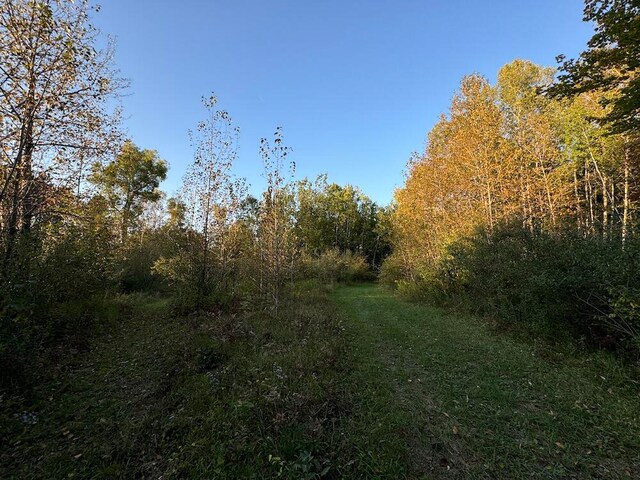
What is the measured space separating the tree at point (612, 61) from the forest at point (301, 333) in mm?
35

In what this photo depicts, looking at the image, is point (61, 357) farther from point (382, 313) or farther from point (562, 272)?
point (562, 272)

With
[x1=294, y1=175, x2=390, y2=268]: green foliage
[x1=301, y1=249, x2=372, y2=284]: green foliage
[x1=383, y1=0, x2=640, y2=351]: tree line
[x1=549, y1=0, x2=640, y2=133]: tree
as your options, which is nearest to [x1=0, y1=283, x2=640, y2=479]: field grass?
[x1=383, y1=0, x2=640, y2=351]: tree line

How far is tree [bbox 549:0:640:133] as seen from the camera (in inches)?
210

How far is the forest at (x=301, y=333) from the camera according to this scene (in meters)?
2.99

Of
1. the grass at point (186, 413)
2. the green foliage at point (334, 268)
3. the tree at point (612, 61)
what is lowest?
the grass at point (186, 413)

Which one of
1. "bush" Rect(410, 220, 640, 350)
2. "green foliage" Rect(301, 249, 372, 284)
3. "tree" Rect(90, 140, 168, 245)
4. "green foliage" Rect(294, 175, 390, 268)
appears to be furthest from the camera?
"green foliage" Rect(294, 175, 390, 268)

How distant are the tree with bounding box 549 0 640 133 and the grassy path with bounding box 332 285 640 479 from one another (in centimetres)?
471

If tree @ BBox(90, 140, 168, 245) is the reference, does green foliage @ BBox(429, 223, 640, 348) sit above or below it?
below

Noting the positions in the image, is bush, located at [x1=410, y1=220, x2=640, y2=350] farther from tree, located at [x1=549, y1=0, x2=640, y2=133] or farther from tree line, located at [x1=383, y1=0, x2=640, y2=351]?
tree, located at [x1=549, y1=0, x2=640, y2=133]

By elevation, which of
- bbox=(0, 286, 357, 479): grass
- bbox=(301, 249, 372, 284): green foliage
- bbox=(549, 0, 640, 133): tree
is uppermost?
bbox=(549, 0, 640, 133): tree

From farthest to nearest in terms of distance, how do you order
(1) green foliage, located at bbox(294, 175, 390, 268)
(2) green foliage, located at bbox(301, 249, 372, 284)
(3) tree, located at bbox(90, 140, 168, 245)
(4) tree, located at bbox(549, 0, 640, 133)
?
(1) green foliage, located at bbox(294, 175, 390, 268) < (2) green foliage, located at bbox(301, 249, 372, 284) < (3) tree, located at bbox(90, 140, 168, 245) < (4) tree, located at bbox(549, 0, 640, 133)

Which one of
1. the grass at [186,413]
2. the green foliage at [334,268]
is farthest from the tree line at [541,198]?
the green foliage at [334,268]

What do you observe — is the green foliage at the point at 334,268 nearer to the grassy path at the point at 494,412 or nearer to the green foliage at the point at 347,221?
the green foliage at the point at 347,221

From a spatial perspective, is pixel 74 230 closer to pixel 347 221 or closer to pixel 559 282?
pixel 559 282
